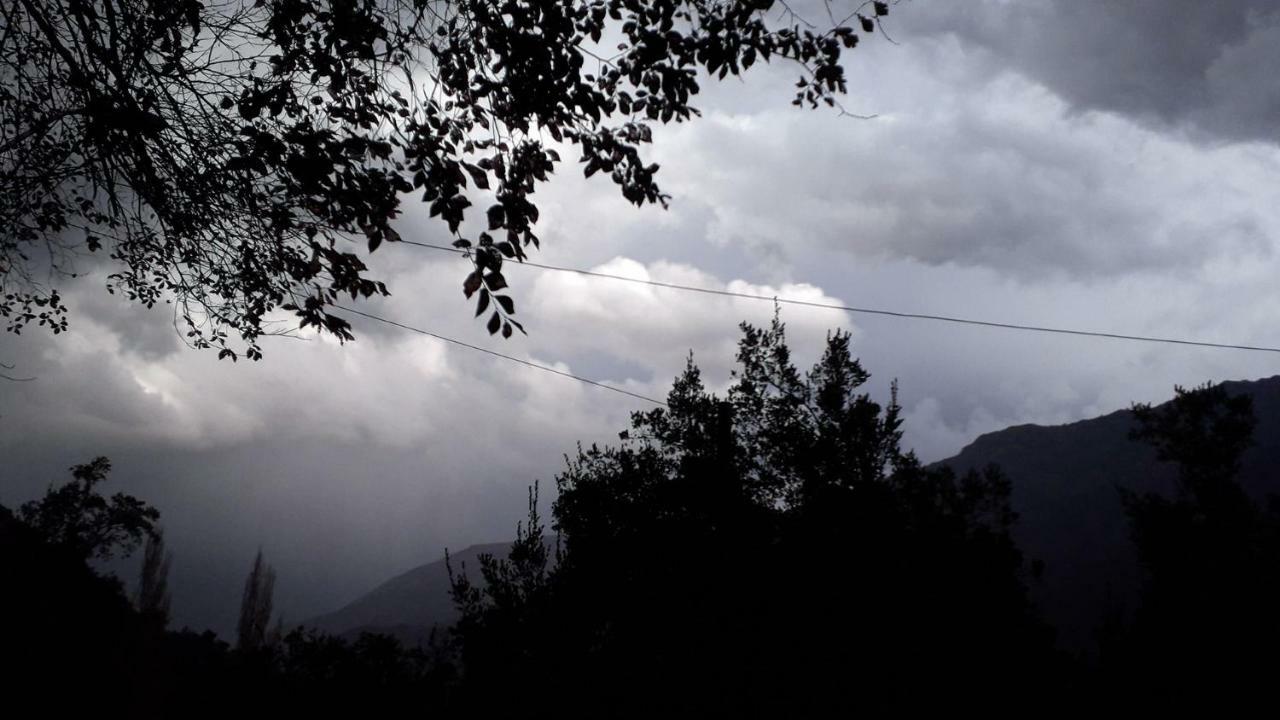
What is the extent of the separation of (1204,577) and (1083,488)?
414 feet

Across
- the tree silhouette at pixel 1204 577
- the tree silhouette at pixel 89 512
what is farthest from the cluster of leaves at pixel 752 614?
the tree silhouette at pixel 89 512

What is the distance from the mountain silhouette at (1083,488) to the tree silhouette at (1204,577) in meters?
36.2

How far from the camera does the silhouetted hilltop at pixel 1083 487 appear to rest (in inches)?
3204

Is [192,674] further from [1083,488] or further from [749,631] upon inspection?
[1083,488]

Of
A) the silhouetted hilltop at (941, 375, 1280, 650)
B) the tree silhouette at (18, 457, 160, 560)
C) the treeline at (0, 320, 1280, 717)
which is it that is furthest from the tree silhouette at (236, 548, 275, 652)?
the silhouetted hilltop at (941, 375, 1280, 650)

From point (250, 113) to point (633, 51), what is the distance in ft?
9.54

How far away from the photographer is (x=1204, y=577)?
14.4 metres

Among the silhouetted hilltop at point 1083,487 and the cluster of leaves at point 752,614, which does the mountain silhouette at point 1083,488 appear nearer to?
the silhouetted hilltop at point 1083,487

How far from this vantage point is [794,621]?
7.93 m

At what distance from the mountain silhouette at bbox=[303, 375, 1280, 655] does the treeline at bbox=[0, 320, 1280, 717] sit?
2124 inches

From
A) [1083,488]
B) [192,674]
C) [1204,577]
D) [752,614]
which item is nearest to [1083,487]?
[1083,488]

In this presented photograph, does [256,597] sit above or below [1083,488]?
below

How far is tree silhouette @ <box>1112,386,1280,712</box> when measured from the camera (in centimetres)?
891

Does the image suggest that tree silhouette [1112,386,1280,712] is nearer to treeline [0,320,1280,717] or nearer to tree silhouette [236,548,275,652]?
treeline [0,320,1280,717]
